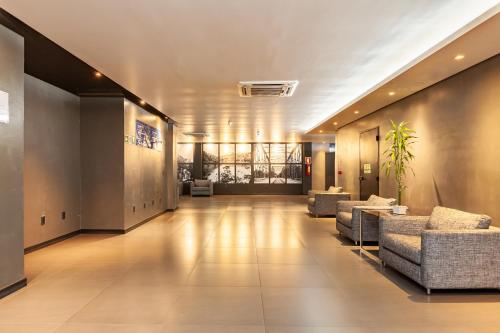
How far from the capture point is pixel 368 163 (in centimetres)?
905

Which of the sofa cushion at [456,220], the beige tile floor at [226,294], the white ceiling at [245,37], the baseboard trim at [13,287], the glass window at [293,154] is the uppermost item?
the white ceiling at [245,37]

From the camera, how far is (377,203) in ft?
22.6

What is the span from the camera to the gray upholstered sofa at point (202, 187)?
61.0 ft

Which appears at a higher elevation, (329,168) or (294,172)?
(329,168)

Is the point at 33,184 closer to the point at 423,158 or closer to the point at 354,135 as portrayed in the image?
the point at 423,158

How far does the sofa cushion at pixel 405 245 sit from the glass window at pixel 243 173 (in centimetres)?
1520

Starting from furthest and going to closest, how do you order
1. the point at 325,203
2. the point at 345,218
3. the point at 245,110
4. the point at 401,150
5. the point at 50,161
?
the point at 325,203 < the point at 245,110 < the point at 345,218 < the point at 50,161 < the point at 401,150

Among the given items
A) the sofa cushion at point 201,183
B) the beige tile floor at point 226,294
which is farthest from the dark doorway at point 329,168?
the beige tile floor at point 226,294

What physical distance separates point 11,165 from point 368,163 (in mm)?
7639

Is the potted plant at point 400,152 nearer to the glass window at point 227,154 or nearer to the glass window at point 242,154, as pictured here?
the glass window at point 242,154

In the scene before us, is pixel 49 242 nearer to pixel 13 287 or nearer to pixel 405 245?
pixel 13 287

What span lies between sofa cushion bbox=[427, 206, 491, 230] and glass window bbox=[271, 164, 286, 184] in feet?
49.7

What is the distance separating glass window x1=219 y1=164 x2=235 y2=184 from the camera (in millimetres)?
20081

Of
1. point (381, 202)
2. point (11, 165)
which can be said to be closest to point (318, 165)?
point (381, 202)
